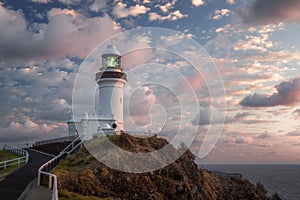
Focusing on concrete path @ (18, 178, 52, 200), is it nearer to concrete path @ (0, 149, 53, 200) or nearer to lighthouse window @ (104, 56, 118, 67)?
concrete path @ (0, 149, 53, 200)

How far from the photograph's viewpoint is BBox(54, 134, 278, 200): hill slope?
22.2 metres

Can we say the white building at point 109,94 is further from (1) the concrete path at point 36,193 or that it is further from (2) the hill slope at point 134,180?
(1) the concrete path at point 36,193

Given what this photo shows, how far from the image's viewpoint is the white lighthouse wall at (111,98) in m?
45.3

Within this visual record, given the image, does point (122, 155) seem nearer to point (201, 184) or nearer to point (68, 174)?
point (68, 174)

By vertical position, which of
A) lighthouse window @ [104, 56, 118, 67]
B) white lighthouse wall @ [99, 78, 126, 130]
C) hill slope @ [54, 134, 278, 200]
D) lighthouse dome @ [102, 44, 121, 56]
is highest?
lighthouse dome @ [102, 44, 121, 56]

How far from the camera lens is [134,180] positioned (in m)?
26.5

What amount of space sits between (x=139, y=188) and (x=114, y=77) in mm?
22338

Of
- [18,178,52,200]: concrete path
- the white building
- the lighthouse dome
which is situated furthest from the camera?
the lighthouse dome

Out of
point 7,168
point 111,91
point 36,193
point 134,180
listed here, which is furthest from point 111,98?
point 36,193

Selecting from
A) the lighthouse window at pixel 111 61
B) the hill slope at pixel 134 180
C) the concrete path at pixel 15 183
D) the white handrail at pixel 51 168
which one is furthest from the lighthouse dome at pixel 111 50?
the concrete path at pixel 15 183

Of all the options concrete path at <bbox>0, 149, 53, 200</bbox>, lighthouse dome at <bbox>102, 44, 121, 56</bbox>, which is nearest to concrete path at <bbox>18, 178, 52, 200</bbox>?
concrete path at <bbox>0, 149, 53, 200</bbox>

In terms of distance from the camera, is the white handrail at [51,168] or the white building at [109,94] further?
the white building at [109,94]

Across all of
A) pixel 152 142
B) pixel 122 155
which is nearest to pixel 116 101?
pixel 152 142

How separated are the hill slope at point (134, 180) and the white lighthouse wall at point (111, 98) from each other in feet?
31.0
